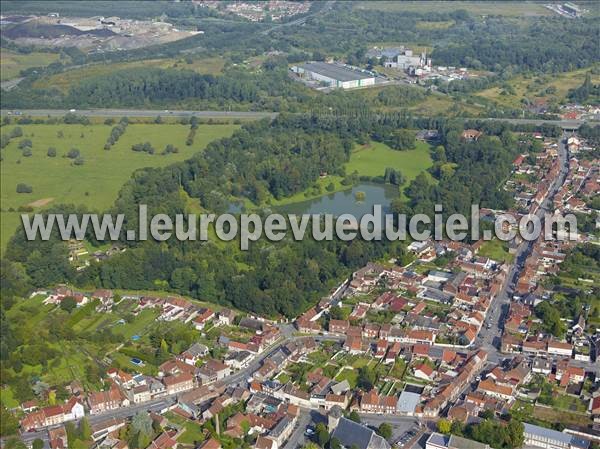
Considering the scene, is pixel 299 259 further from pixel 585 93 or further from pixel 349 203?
pixel 585 93

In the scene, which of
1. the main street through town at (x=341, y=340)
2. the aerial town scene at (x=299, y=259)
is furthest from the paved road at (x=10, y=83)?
the main street through town at (x=341, y=340)

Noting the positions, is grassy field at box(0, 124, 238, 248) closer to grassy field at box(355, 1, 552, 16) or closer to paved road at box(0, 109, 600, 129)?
paved road at box(0, 109, 600, 129)

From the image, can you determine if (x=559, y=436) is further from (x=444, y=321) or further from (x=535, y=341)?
(x=444, y=321)

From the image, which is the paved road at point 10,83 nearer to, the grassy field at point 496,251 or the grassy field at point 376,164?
the grassy field at point 376,164

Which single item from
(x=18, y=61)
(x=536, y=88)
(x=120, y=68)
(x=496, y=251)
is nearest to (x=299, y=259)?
(x=496, y=251)

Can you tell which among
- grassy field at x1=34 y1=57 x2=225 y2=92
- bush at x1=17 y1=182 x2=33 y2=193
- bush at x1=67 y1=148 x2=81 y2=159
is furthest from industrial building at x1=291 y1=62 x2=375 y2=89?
bush at x1=17 y1=182 x2=33 y2=193

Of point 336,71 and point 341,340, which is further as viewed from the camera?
point 336,71
